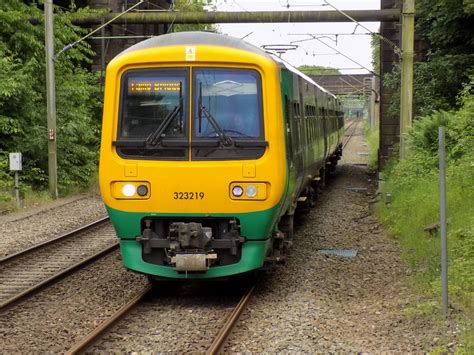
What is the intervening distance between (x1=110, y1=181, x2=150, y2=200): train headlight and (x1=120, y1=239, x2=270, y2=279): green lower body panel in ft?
1.74

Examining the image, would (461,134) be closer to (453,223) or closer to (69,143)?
(453,223)

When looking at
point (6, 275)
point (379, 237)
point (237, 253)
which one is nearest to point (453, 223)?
point (379, 237)

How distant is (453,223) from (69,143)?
13.6 m

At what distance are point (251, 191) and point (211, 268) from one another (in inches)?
37.3

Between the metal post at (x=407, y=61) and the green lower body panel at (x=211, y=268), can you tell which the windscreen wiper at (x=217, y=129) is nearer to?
the green lower body panel at (x=211, y=268)

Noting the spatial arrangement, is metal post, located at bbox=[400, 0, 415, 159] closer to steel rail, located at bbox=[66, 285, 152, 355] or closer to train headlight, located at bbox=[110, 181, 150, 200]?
steel rail, located at bbox=[66, 285, 152, 355]

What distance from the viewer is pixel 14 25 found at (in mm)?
19078

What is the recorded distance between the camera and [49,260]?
10.5 metres

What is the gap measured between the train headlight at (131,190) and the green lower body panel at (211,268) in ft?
1.74

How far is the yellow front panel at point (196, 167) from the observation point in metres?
7.41

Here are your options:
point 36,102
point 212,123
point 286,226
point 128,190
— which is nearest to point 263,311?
point 128,190

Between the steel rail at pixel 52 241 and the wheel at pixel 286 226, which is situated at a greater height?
the wheel at pixel 286 226

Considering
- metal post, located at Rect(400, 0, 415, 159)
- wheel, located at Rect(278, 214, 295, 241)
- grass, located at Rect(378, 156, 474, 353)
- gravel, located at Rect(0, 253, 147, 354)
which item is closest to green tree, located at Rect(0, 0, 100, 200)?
gravel, located at Rect(0, 253, 147, 354)

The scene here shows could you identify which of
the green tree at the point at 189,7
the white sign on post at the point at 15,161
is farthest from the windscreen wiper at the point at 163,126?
the green tree at the point at 189,7
